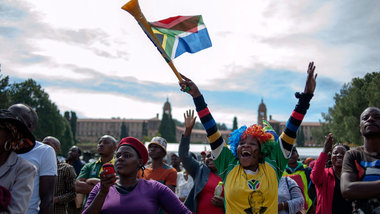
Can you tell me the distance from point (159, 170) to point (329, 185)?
9.03ft

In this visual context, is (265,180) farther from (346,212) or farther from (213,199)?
(346,212)

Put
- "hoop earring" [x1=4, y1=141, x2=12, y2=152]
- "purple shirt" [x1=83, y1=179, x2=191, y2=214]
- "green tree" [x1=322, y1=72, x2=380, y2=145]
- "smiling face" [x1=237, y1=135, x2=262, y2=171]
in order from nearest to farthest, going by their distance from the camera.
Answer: "hoop earring" [x1=4, y1=141, x2=12, y2=152], "purple shirt" [x1=83, y1=179, x2=191, y2=214], "smiling face" [x1=237, y1=135, x2=262, y2=171], "green tree" [x1=322, y1=72, x2=380, y2=145]

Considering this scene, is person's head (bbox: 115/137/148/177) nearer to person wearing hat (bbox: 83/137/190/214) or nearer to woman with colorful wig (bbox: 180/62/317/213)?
person wearing hat (bbox: 83/137/190/214)

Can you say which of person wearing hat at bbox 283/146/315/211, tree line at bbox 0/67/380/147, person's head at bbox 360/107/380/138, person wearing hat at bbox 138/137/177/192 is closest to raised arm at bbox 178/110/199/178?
person wearing hat at bbox 138/137/177/192

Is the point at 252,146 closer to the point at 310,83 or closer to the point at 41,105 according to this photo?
the point at 310,83

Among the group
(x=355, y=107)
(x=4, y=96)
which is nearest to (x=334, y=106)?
(x=355, y=107)

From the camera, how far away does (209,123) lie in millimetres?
3645

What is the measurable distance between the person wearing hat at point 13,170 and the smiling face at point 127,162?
1020mm

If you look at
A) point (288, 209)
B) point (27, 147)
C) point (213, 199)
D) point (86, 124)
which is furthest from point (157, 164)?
point (86, 124)

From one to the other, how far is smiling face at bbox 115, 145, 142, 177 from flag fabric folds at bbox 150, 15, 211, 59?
4.71 feet

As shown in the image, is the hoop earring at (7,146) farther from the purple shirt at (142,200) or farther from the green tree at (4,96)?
the green tree at (4,96)

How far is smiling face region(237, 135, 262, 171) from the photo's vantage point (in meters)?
3.59

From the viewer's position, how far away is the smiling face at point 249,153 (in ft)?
11.8

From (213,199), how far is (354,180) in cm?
210
